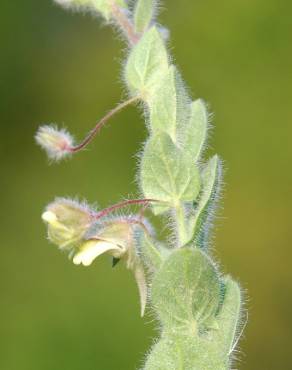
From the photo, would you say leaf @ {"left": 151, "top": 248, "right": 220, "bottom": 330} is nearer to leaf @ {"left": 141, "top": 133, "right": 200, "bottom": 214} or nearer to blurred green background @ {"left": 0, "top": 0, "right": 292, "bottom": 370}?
leaf @ {"left": 141, "top": 133, "right": 200, "bottom": 214}

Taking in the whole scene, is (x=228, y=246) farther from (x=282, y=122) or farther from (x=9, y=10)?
(x=9, y=10)

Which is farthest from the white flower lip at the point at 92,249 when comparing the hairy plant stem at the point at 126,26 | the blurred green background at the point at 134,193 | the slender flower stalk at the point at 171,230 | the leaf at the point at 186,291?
the blurred green background at the point at 134,193

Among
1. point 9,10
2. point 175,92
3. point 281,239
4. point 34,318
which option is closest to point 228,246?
point 281,239

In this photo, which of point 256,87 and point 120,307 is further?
point 256,87

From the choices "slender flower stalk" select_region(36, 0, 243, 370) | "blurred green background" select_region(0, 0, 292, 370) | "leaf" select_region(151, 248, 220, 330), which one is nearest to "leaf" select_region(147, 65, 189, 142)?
"slender flower stalk" select_region(36, 0, 243, 370)

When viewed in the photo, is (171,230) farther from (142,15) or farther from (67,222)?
(142,15)

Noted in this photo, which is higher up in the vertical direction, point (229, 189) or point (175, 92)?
point (229, 189)

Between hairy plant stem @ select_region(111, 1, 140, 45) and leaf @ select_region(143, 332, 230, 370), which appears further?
hairy plant stem @ select_region(111, 1, 140, 45)
